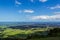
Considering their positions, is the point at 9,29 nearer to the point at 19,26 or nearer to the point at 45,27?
the point at 19,26

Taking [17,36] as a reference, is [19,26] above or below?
above

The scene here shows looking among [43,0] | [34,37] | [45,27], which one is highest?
[43,0]

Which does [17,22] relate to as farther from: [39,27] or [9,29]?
[39,27]

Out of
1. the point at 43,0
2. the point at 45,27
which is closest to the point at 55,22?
the point at 45,27

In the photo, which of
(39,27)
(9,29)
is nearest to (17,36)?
(9,29)

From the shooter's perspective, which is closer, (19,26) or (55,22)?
(55,22)

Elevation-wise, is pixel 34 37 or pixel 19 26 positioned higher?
pixel 19 26

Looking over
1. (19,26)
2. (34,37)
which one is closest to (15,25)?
(19,26)

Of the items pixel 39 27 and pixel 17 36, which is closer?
pixel 17 36

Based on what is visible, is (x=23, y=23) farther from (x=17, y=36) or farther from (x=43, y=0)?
(x=43, y=0)
